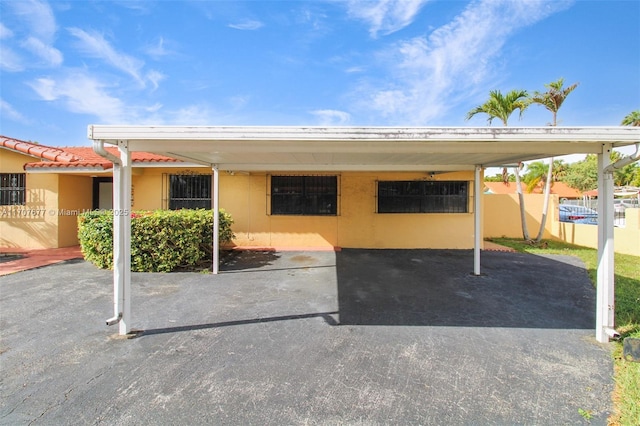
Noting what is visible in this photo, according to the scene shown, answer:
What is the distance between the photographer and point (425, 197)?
423 inches

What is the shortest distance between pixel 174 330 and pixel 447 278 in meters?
5.64

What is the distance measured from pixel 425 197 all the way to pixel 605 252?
7.11 meters

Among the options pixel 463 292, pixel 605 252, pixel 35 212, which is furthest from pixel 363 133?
pixel 35 212

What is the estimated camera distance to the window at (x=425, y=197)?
1072cm

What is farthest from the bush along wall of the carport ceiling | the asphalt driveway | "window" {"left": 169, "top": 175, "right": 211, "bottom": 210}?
the carport ceiling

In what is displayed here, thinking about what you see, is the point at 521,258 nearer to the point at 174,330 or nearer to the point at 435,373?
the point at 435,373

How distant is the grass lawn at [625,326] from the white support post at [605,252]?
0.87 feet

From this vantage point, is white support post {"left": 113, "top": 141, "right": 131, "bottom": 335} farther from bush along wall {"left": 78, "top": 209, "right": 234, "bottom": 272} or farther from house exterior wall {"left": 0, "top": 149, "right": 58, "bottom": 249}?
house exterior wall {"left": 0, "top": 149, "right": 58, "bottom": 249}

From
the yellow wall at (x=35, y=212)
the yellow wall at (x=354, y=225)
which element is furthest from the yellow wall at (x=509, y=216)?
the yellow wall at (x=35, y=212)

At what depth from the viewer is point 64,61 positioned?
9773 mm

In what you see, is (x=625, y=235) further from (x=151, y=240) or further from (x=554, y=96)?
(x=151, y=240)

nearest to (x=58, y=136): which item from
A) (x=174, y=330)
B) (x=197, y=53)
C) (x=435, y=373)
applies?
(x=197, y=53)

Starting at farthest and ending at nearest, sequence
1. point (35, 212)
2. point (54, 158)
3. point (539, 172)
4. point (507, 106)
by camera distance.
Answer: point (539, 172)
point (507, 106)
point (35, 212)
point (54, 158)

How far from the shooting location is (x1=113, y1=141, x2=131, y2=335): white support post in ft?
12.3
